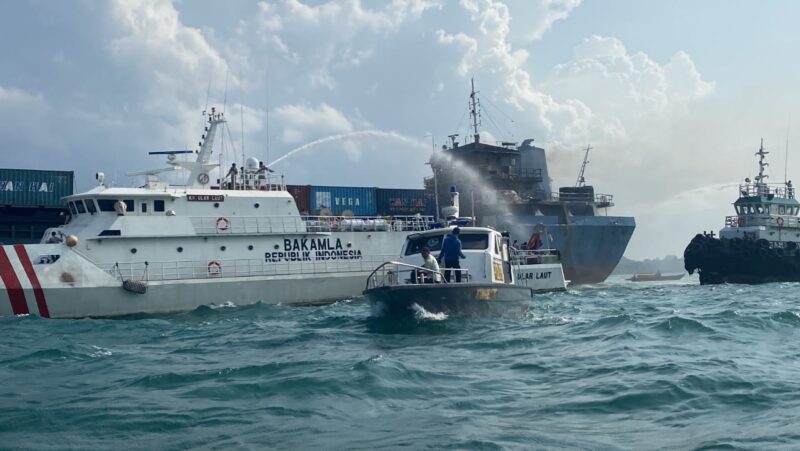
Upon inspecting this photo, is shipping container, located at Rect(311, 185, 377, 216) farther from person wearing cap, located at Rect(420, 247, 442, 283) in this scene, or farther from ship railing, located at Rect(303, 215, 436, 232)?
person wearing cap, located at Rect(420, 247, 442, 283)

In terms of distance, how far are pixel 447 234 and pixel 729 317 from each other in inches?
267

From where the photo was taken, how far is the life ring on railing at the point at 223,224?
23.9 m

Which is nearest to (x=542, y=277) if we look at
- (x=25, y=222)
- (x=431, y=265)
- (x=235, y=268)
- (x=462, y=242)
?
(x=235, y=268)

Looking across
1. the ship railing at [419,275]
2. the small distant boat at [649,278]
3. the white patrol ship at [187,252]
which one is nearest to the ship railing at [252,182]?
the white patrol ship at [187,252]

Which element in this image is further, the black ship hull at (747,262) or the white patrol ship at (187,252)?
the black ship hull at (747,262)

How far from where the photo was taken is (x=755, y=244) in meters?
40.9

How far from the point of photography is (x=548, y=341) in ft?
41.0

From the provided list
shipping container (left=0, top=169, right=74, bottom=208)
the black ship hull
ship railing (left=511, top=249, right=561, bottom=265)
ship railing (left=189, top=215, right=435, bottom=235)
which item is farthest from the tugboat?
shipping container (left=0, top=169, right=74, bottom=208)

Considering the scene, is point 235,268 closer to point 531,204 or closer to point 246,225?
point 246,225

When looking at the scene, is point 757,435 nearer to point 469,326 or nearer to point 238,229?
point 469,326

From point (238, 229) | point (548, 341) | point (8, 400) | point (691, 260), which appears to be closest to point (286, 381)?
point (8, 400)

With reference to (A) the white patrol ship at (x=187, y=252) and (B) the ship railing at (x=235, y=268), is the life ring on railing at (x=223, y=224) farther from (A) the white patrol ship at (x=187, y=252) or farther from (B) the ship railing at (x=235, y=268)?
(B) the ship railing at (x=235, y=268)

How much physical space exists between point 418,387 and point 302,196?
23.0m

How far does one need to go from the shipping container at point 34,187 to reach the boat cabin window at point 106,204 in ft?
20.2
